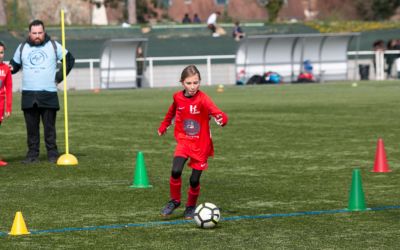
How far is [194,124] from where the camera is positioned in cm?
1196

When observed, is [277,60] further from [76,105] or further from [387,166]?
[387,166]

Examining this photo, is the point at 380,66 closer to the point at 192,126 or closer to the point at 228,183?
the point at 228,183

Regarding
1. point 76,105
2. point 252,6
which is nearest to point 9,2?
point 252,6

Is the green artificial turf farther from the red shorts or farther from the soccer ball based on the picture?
the red shorts

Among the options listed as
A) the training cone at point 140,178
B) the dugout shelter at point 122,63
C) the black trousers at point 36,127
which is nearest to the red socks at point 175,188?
the training cone at point 140,178

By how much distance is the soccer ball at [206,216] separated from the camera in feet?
36.4

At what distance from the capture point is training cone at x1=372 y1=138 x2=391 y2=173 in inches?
617

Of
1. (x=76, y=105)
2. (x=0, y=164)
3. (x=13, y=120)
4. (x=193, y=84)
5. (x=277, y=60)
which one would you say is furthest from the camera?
(x=277, y=60)

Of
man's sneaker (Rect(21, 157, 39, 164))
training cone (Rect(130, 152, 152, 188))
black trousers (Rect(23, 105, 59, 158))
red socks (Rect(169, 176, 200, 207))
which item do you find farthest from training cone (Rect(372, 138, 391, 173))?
man's sneaker (Rect(21, 157, 39, 164))

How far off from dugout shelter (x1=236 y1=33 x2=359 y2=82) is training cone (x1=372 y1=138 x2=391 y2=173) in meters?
32.9

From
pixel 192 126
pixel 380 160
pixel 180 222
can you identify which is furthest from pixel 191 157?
pixel 380 160

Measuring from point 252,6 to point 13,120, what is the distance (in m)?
69.2

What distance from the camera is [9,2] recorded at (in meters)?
69.4

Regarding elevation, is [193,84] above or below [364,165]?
above
